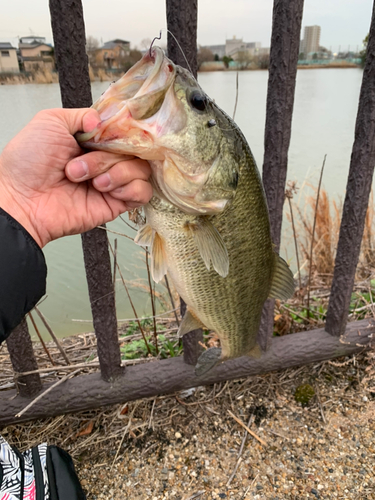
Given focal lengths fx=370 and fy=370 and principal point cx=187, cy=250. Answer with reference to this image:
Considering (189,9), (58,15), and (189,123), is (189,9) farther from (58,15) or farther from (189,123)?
(189,123)

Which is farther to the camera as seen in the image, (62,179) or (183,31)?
(183,31)

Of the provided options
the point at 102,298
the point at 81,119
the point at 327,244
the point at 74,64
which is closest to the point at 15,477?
the point at 102,298

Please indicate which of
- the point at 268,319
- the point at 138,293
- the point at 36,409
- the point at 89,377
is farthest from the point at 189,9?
the point at 138,293

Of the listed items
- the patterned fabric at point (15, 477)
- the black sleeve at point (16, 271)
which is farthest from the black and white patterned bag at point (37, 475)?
the black sleeve at point (16, 271)

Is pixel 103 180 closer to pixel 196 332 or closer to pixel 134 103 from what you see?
pixel 134 103

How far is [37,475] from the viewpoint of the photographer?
170cm

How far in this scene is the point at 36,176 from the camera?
1.28 metres

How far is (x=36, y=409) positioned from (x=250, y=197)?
177 centimetres

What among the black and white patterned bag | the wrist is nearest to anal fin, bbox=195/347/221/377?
the black and white patterned bag

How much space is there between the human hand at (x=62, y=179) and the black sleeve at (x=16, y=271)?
7cm

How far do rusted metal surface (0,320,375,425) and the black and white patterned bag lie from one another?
35 centimetres

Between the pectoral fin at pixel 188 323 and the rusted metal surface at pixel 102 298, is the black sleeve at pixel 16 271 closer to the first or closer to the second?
the rusted metal surface at pixel 102 298

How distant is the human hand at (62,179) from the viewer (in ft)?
3.81

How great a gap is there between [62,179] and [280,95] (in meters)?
1.13
